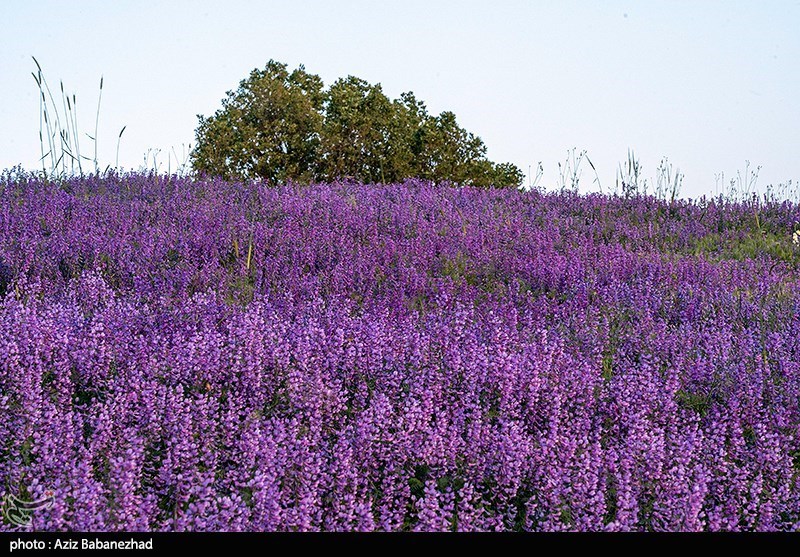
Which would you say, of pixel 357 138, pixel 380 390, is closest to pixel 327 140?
pixel 357 138

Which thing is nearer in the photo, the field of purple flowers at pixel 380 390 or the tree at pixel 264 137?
the field of purple flowers at pixel 380 390

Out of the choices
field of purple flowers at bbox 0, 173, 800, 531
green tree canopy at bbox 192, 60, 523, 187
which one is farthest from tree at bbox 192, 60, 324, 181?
field of purple flowers at bbox 0, 173, 800, 531

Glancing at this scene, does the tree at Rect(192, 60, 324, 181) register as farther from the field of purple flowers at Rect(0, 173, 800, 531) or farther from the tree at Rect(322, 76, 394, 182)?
the field of purple flowers at Rect(0, 173, 800, 531)

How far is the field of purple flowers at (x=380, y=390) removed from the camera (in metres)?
3.08

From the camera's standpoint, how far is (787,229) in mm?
11000

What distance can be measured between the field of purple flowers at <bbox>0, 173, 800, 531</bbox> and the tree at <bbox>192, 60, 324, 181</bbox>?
976 centimetres

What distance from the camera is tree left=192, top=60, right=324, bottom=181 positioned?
667 inches

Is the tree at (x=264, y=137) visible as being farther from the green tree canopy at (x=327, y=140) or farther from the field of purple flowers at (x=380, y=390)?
the field of purple flowers at (x=380, y=390)

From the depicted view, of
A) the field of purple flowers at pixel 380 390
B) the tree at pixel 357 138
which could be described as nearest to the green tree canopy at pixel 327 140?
the tree at pixel 357 138

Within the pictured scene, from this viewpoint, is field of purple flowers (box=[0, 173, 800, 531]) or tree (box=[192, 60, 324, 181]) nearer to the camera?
field of purple flowers (box=[0, 173, 800, 531])

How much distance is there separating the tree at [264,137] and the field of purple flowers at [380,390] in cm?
976

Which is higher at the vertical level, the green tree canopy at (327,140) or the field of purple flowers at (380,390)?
the green tree canopy at (327,140)

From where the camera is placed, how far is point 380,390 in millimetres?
4000
